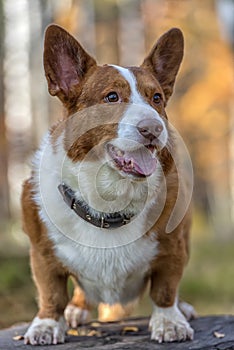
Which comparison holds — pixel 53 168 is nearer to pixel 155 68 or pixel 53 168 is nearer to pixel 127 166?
pixel 127 166

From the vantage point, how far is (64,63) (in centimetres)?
392

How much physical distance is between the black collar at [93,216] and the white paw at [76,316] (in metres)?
0.95

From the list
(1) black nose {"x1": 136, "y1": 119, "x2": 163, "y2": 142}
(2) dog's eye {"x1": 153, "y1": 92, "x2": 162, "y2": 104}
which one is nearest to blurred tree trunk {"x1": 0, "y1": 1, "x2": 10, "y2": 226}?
(2) dog's eye {"x1": 153, "y1": 92, "x2": 162, "y2": 104}

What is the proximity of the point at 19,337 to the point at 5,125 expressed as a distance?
1192 centimetres

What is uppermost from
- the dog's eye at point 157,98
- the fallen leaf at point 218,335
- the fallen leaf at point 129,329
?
the dog's eye at point 157,98

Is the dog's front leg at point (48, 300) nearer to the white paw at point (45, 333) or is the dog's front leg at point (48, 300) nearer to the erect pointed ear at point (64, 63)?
the white paw at point (45, 333)

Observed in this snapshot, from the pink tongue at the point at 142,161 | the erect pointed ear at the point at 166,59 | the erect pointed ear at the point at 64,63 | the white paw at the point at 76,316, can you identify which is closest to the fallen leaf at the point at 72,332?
the white paw at the point at 76,316

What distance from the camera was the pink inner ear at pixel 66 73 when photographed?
3910 millimetres

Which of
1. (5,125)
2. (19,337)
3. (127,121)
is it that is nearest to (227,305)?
(19,337)

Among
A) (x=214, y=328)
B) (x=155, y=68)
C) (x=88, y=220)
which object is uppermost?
(x=155, y=68)

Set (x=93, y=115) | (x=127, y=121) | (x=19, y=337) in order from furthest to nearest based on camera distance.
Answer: (x=19, y=337), (x=93, y=115), (x=127, y=121)

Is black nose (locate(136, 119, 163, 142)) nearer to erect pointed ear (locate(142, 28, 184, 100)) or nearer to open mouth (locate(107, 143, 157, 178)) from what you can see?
open mouth (locate(107, 143, 157, 178))

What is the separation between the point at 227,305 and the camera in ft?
24.2

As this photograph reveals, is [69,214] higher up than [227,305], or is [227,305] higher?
[69,214]
